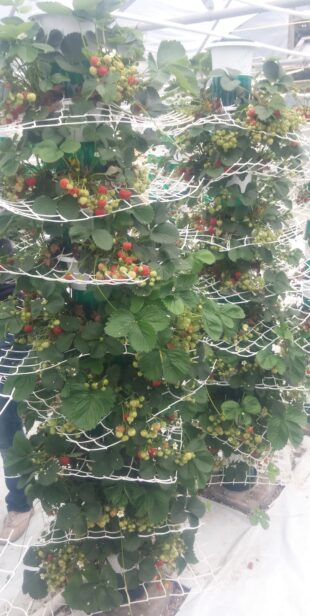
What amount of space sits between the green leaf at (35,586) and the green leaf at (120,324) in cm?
77

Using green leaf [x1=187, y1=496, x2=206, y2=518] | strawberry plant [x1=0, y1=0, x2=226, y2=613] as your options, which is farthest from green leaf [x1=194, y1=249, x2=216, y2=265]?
green leaf [x1=187, y1=496, x2=206, y2=518]

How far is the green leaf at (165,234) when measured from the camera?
3.33 feet

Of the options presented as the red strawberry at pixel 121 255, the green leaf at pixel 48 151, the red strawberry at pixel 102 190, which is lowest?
the red strawberry at pixel 121 255

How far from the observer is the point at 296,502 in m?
1.89

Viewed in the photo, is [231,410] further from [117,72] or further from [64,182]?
[117,72]

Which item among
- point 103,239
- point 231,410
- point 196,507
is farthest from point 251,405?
point 103,239

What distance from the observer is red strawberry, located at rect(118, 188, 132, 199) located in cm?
96

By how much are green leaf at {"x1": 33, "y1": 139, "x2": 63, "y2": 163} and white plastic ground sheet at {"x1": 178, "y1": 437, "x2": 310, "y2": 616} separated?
1.34 meters

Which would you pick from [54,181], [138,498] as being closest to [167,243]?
[54,181]

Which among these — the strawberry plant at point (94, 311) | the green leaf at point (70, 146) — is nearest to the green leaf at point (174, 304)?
the strawberry plant at point (94, 311)

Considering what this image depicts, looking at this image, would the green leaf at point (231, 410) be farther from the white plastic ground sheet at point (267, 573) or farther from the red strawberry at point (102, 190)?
the red strawberry at point (102, 190)

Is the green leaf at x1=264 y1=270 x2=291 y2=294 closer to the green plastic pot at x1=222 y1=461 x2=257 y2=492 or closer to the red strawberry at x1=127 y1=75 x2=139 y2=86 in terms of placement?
the green plastic pot at x1=222 y1=461 x2=257 y2=492

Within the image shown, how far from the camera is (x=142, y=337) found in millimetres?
922

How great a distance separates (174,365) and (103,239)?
294 millimetres
